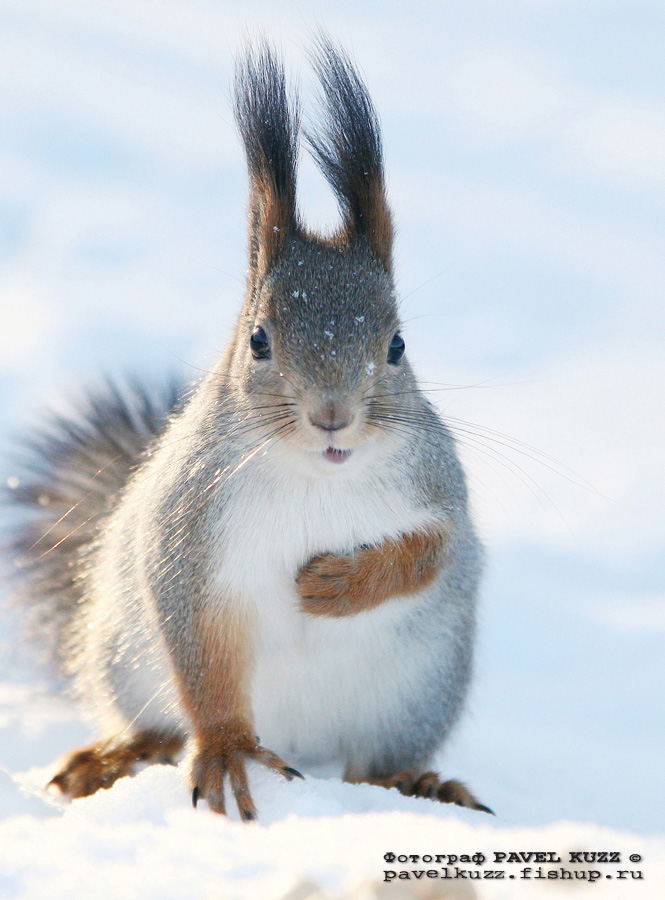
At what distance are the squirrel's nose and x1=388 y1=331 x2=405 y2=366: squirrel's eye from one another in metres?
0.29

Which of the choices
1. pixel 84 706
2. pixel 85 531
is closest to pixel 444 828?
pixel 84 706

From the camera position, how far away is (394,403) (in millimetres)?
1908

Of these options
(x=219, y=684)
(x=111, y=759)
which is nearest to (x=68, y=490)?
(x=111, y=759)

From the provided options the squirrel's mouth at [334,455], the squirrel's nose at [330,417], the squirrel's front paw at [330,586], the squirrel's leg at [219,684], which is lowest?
the squirrel's leg at [219,684]

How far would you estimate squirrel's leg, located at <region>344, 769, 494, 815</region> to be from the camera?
6.87 feet

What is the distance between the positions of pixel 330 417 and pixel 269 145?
0.70 meters

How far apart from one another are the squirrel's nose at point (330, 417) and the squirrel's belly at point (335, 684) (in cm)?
42

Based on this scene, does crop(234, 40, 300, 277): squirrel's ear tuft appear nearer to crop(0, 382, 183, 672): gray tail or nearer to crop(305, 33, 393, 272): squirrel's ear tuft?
crop(305, 33, 393, 272): squirrel's ear tuft

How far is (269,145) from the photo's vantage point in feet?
6.84

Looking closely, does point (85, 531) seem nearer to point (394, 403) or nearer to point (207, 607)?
point (207, 607)

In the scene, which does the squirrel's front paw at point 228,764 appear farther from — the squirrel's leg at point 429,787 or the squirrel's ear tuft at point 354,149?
the squirrel's ear tuft at point 354,149

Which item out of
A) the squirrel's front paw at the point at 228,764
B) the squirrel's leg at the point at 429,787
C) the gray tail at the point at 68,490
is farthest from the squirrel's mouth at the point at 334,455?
the gray tail at the point at 68,490

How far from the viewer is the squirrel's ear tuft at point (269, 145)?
208 centimetres

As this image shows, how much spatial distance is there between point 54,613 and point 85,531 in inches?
9.8
